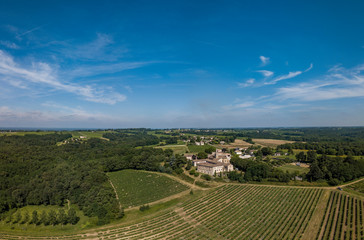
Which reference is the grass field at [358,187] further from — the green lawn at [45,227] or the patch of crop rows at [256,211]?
the green lawn at [45,227]

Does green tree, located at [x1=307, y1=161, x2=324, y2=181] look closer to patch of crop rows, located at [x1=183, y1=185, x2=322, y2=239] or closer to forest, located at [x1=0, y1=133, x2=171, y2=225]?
patch of crop rows, located at [x1=183, y1=185, x2=322, y2=239]

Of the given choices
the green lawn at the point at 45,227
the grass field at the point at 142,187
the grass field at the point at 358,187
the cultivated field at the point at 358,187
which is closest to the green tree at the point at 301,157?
the cultivated field at the point at 358,187

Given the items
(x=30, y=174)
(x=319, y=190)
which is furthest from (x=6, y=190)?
(x=319, y=190)

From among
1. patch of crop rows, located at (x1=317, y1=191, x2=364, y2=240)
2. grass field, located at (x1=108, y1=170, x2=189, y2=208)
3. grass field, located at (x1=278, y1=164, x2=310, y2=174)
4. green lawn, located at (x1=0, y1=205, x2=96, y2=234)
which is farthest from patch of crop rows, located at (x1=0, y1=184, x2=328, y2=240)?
grass field, located at (x1=278, y1=164, x2=310, y2=174)

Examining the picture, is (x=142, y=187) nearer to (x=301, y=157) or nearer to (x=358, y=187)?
(x=358, y=187)

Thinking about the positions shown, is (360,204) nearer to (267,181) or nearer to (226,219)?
(267,181)
